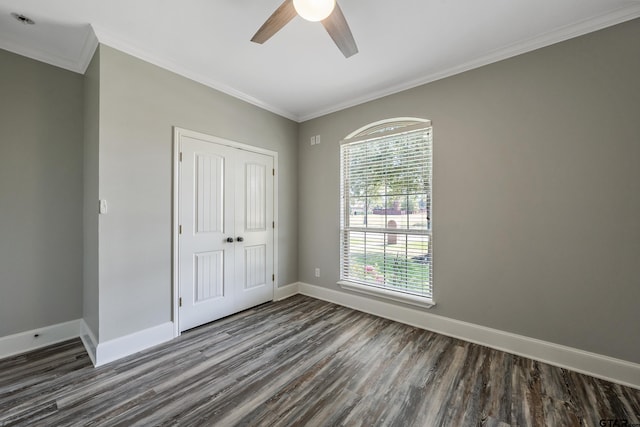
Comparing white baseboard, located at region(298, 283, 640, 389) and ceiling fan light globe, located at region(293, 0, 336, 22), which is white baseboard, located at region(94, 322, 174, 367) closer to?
white baseboard, located at region(298, 283, 640, 389)

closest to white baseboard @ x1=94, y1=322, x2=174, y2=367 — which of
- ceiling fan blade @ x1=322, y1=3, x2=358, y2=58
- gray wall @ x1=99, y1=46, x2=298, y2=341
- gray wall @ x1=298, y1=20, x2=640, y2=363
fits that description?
gray wall @ x1=99, y1=46, x2=298, y2=341

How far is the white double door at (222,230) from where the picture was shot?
2734 millimetres

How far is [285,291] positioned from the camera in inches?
151

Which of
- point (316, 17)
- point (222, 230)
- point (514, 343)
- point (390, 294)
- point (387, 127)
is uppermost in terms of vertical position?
point (316, 17)

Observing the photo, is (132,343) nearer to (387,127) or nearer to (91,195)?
(91,195)

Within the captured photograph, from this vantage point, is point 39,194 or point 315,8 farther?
point 39,194

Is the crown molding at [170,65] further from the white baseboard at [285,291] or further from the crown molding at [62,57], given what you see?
the white baseboard at [285,291]

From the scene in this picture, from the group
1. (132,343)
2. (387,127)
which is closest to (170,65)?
(387,127)

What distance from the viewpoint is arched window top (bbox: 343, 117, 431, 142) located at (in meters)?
2.91

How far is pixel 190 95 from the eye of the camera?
278cm

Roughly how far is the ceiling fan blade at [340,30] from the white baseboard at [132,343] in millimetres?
2972

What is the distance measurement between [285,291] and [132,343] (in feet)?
6.32

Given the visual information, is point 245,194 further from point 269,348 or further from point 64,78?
point 64,78

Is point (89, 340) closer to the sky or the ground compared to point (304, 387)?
closer to the sky
